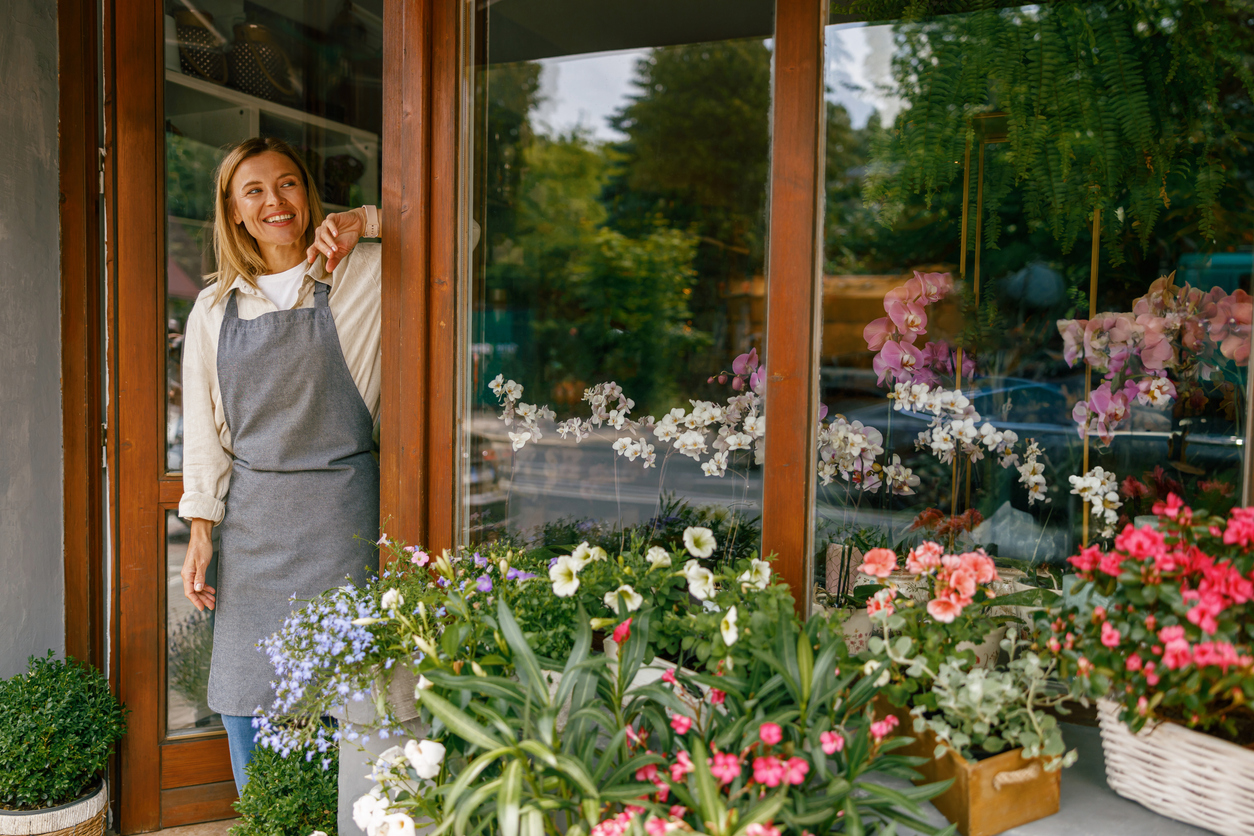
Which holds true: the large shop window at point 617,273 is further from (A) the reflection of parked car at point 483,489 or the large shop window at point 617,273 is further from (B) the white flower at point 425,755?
(B) the white flower at point 425,755

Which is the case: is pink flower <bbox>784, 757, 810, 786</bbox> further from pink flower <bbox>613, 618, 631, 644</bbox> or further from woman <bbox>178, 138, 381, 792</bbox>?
woman <bbox>178, 138, 381, 792</bbox>

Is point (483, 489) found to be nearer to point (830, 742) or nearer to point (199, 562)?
point (199, 562)

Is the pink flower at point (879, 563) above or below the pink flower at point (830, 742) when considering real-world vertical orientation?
above

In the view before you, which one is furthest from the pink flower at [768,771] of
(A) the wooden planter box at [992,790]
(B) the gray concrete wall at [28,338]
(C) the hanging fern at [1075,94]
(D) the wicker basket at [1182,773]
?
(B) the gray concrete wall at [28,338]

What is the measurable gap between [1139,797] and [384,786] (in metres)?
1.15

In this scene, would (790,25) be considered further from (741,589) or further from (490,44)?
(741,589)

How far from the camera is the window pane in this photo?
2.23 m

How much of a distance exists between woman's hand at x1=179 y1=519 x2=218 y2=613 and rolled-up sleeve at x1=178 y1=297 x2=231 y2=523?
0.05 m

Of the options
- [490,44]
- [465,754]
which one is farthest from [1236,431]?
[490,44]

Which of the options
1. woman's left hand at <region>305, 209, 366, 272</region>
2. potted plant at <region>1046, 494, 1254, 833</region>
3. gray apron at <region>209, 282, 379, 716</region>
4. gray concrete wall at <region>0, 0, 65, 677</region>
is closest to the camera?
potted plant at <region>1046, 494, 1254, 833</region>

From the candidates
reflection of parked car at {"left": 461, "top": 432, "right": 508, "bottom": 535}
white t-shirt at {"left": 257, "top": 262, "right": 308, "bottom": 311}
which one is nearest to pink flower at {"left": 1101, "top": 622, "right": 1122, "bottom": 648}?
reflection of parked car at {"left": 461, "top": 432, "right": 508, "bottom": 535}

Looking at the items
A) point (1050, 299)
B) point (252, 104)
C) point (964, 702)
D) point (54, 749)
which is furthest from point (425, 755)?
point (252, 104)

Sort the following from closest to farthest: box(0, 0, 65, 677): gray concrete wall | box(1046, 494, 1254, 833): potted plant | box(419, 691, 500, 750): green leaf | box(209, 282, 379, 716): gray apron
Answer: box(1046, 494, 1254, 833): potted plant < box(419, 691, 500, 750): green leaf < box(209, 282, 379, 716): gray apron < box(0, 0, 65, 677): gray concrete wall

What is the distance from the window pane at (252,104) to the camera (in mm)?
2229
